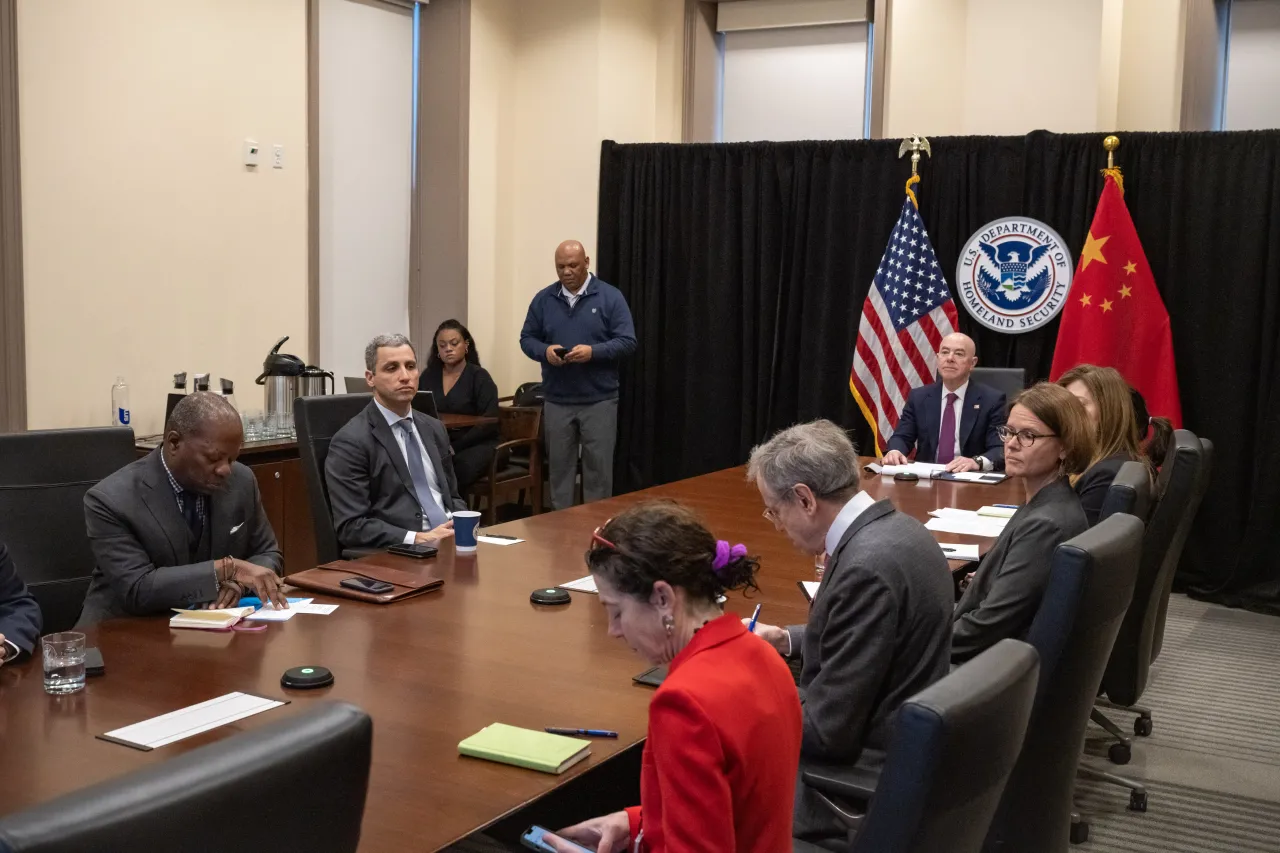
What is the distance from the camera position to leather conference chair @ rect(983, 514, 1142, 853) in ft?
6.78

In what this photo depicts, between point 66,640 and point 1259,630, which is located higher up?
point 66,640

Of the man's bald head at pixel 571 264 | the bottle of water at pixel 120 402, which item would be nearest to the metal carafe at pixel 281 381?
the bottle of water at pixel 120 402

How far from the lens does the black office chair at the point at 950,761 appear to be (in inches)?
52.7

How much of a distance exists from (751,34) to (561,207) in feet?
5.34

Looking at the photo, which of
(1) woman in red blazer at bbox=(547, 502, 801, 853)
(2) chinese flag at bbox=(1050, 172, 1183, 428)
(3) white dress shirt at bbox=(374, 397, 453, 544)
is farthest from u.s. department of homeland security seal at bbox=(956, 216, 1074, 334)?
(1) woman in red blazer at bbox=(547, 502, 801, 853)

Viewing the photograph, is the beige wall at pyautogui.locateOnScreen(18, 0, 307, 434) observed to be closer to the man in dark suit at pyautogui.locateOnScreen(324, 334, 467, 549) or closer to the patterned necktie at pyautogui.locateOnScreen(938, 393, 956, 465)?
the man in dark suit at pyautogui.locateOnScreen(324, 334, 467, 549)

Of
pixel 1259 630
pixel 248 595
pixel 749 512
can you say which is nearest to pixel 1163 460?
pixel 749 512

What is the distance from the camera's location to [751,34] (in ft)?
26.0

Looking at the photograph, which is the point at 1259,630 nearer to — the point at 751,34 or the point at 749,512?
the point at 749,512

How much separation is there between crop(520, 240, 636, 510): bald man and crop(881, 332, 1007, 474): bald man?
183 cm

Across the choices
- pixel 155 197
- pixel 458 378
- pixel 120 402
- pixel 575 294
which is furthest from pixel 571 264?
pixel 120 402

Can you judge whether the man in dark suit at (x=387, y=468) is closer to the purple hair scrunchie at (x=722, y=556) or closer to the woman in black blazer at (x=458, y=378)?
the purple hair scrunchie at (x=722, y=556)

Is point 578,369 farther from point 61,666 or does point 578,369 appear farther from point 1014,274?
point 61,666

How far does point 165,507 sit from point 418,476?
3.99 feet
